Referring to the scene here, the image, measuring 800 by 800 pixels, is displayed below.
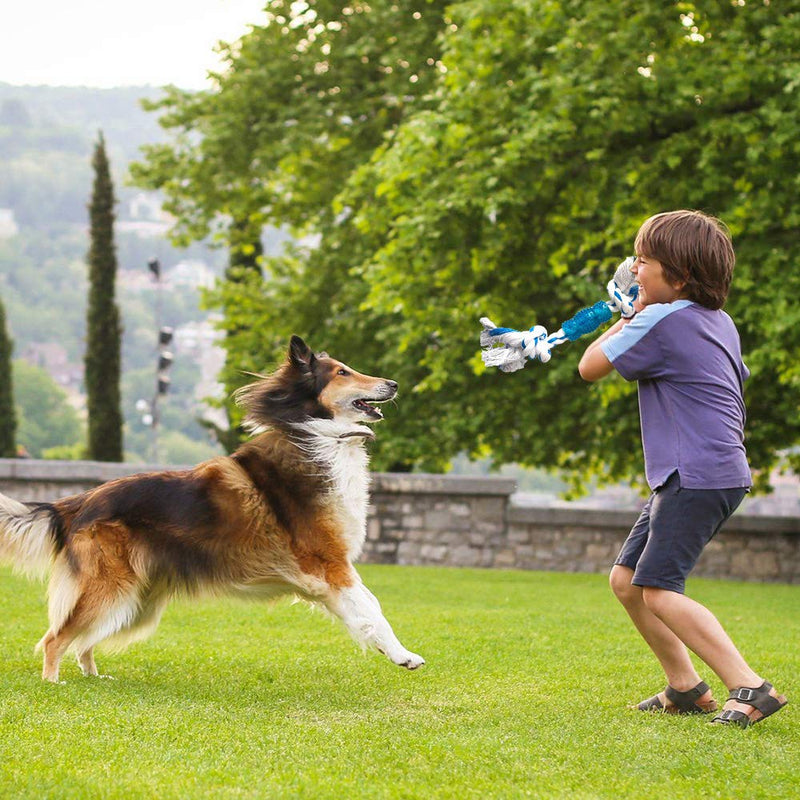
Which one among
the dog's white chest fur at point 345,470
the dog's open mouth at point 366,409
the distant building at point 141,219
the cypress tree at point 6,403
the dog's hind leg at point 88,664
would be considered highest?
the distant building at point 141,219

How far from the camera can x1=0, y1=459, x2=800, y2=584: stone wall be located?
16.5 m

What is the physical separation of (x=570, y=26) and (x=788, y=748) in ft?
39.1

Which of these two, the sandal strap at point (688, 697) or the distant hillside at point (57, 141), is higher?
the distant hillside at point (57, 141)

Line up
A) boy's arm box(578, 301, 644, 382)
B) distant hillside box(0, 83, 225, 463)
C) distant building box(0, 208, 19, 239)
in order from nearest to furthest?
boy's arm box(578, 301, 644, 382)
distant hillside box(0, 83, 225, 463)
distant building box(0, 208, 19, 239)

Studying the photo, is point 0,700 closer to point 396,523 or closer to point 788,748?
point 788,748

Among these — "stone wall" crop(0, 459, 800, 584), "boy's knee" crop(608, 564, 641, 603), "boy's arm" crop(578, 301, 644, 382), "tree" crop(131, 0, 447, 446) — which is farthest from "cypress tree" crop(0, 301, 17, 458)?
"boy's arm" crop(578, 301, 644, 382)

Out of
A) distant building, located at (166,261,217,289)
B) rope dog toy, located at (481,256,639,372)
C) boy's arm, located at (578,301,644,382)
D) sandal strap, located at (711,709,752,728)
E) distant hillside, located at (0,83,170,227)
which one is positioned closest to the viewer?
sandal strap, located at (711,709,752,728)

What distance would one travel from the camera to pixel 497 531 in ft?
54.4

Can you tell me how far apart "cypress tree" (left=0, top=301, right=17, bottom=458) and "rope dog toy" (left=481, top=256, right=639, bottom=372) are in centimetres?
2548

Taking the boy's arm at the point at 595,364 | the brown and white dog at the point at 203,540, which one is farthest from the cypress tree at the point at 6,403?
the boy's arm at the point at 595,364

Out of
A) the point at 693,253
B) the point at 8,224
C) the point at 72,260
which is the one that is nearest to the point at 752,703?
the point at 693,253

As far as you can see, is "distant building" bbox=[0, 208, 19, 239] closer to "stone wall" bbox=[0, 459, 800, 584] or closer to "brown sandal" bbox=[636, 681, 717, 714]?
"stone wall" bbox=[0, 459, 800, 584]

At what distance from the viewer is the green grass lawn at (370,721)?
3.83 m

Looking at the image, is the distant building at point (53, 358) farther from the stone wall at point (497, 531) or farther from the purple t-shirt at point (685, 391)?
the purple t-shirt at point (685, 391)
